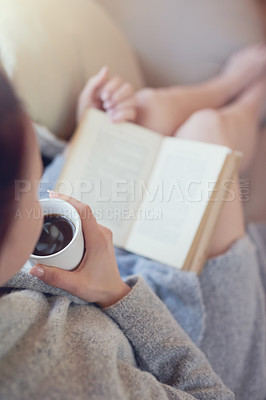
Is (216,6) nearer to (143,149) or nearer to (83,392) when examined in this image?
(143,149)

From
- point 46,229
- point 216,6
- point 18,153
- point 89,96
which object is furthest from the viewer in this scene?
point 216,6

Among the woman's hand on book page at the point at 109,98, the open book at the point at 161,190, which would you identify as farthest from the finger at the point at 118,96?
the open book at the point at 161,190

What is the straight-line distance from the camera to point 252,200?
3.18ft

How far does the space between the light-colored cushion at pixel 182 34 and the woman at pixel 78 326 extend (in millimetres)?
663

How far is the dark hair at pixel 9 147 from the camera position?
1.05ft

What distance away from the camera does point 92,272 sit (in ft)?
1.71

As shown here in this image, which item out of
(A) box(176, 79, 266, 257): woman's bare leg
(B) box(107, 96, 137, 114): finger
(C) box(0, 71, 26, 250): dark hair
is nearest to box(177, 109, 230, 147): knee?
(A) box(176, 79, 266, 257): woman's bare leg

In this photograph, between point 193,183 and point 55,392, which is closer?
point 55,392

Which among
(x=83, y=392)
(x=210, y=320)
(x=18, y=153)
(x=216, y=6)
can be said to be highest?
(x=216, y=6)

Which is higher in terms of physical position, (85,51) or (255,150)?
(85,51)

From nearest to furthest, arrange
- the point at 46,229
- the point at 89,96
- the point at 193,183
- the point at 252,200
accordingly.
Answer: the point at 46,229 < the point at 193,183 < the point at 89,96 < the point at 252,200

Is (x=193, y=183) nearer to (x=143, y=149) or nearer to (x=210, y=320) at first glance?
(x=143, y=149)

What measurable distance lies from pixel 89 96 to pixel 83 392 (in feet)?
1.76

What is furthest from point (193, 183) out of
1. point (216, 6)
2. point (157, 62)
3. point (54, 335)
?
point (216, 6)
